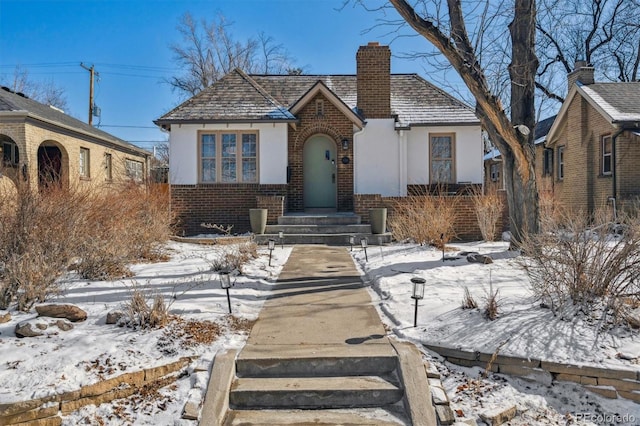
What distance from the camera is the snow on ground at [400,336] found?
3.37m

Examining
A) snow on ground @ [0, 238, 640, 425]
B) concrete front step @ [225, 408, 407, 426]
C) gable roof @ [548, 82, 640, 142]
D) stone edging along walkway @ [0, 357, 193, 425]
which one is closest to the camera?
stone edging along walkway @ [0, 357, 193, 425]

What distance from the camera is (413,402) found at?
334 centimetres

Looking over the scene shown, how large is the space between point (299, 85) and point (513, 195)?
32.8ft

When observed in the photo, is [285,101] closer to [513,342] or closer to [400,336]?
[400,336]

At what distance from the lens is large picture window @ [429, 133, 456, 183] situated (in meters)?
14.3

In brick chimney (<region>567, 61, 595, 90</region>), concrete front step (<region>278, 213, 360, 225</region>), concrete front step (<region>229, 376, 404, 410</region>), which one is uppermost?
brick chimney (<region>567, 61, 595, 90</region>)

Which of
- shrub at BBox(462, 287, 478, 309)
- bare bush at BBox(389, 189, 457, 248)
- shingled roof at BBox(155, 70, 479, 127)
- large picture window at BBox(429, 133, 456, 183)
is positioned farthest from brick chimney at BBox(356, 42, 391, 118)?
shrub at BBox(462, 287, 478, 309)

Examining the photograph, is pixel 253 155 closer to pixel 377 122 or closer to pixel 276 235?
pixel 276 235

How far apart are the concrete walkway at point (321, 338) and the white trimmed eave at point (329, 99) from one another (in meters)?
7.51

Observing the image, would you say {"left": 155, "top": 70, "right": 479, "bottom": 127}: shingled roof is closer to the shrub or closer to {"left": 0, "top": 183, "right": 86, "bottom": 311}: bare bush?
{"left": 0, "top": 183, "right": 86, "bottom": 311}: bare bush

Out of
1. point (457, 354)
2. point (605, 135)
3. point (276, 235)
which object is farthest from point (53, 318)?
point (605, 135)

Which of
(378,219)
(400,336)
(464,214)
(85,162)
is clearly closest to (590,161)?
(464,214)

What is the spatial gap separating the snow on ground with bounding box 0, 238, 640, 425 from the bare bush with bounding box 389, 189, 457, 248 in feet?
11.6

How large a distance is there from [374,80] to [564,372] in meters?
11.7
